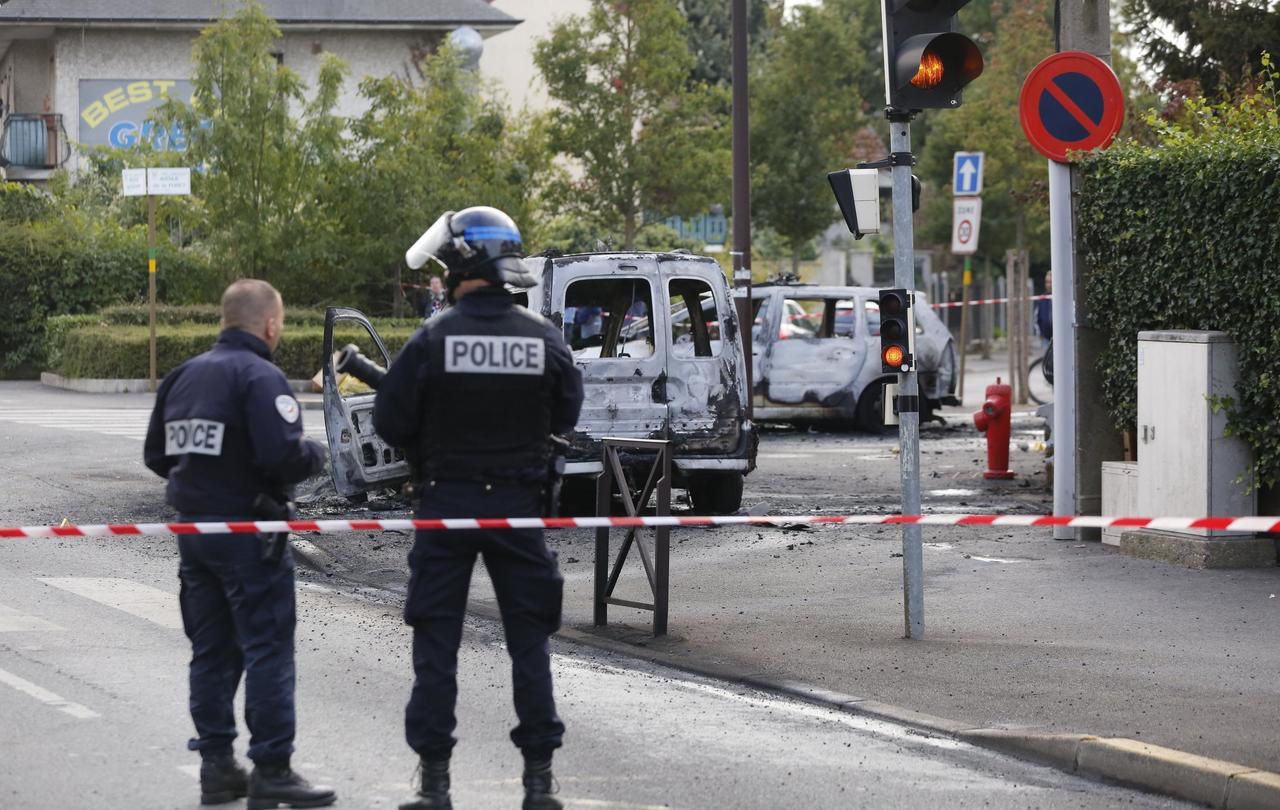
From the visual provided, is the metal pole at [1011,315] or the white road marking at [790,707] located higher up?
the metal pole at [1011,315]

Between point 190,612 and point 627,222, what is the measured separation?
97.5 feet

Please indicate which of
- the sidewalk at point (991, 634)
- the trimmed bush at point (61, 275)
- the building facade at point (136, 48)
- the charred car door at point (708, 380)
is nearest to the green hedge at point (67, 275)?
the trimmed bush at point (61, 275)

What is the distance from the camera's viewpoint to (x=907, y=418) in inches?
372

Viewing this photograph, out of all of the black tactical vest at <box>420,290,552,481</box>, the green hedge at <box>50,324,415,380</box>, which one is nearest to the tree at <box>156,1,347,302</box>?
the green hedge at <box>50,324,415,380</box>

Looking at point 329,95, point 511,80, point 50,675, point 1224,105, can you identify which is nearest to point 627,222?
point 329,95

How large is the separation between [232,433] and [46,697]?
227 cm

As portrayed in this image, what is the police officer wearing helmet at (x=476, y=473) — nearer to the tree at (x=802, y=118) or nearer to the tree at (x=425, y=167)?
the tree at (x=425, y=167)

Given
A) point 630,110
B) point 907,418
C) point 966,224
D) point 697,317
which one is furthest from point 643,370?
point 630,110

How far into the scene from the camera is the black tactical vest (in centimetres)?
593

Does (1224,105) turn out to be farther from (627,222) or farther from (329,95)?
(627,222)

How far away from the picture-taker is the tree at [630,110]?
3438cm

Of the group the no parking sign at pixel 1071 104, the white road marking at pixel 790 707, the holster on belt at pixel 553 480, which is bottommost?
the white road marking at pixel 790 707

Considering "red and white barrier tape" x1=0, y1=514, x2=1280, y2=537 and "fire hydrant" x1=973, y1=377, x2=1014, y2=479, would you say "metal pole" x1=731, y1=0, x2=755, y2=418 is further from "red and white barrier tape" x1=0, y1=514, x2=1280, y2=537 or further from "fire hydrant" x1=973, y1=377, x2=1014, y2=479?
"red and white barrier tape" x1=0, y1=514, x2=1280, y2=537

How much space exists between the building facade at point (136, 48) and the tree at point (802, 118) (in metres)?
6.18
